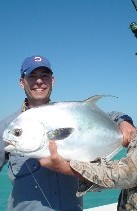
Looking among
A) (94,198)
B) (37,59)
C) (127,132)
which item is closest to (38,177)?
(127,132)

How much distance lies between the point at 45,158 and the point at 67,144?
0.16 m

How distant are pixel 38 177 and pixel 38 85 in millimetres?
674

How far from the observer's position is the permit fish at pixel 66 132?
7.06 feet

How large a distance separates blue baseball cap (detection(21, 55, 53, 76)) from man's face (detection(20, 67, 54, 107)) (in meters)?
0.03

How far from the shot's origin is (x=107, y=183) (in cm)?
213

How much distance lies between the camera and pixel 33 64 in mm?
2697

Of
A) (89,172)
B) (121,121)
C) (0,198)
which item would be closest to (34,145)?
(89,172)

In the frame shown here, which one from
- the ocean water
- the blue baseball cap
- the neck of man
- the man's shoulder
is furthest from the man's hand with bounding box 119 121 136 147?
the ocean water

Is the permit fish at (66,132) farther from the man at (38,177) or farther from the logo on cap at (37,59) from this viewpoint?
the logo on cap at (37,59)

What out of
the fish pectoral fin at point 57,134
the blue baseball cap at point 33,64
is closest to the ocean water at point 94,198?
the blue baseball cap at point 33,64

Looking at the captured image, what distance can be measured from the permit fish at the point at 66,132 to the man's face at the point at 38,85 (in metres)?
0.41

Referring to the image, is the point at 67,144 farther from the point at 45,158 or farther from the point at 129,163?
the point at 129,163

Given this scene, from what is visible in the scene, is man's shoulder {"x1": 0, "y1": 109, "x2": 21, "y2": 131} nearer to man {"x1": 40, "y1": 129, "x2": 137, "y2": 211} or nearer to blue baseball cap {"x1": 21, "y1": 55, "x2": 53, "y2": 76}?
blue baseball cap {"x1": 21, "y1": 55, "x2": 53, "y2": 76}

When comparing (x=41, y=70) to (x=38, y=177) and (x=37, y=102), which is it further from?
(x=38, y=177)
